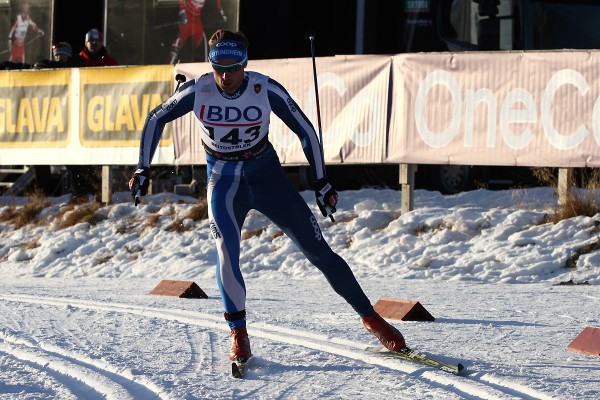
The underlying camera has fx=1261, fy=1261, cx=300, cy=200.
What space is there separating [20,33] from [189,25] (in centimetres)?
325

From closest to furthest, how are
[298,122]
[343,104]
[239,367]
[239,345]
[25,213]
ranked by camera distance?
[239,367] < [239,345] < [298,122] < [343,104] < [25,213]

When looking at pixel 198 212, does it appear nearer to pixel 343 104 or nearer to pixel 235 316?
pixel 343 104

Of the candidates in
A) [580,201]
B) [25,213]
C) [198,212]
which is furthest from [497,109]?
[25,213]

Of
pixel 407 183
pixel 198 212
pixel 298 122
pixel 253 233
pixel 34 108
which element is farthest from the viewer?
pixel 34 108

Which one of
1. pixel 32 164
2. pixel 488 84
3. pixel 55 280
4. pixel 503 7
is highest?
pixel 503 7

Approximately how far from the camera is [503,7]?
1522 cm

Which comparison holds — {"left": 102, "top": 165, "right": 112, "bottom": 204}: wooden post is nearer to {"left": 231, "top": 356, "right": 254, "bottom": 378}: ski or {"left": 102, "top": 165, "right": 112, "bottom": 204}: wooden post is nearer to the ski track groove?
the ski track groove

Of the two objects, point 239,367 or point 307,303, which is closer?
point 239,367

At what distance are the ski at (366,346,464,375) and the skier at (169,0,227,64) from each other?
1010cm

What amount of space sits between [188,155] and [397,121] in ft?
8.94

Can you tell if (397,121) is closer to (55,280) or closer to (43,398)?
(55,280)

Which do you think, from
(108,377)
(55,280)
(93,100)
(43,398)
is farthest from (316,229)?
(93,100)

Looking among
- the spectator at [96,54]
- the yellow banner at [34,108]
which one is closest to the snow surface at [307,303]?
the yellow banner at [34,108]

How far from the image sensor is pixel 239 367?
6270 mm
